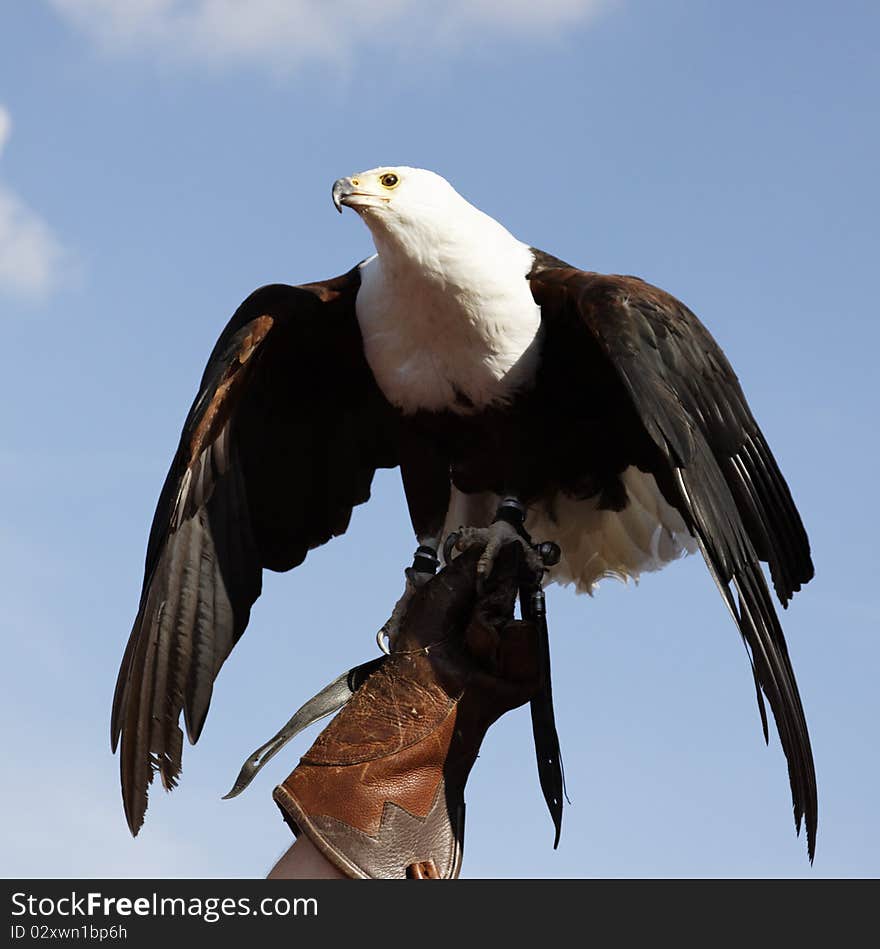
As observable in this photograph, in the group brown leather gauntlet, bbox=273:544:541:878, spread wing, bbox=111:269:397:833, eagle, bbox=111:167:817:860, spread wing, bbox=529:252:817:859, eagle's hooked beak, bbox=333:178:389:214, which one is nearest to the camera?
brown leather gauntlet, bbox=273:544:541:878

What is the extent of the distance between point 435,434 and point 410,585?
53 cm

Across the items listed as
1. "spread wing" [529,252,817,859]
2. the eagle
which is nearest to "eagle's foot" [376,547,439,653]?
the eagle

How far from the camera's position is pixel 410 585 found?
15.4ft

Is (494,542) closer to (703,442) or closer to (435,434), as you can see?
(435,434)

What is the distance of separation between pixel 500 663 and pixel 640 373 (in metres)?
0.95

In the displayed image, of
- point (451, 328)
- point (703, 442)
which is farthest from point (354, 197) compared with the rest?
point (703, 442)

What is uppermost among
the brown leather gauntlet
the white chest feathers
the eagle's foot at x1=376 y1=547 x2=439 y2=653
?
the white chest feathers

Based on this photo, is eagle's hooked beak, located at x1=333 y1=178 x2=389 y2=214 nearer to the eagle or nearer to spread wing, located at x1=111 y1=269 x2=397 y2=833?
the eagle

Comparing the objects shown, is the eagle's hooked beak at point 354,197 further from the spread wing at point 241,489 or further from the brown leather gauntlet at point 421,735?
the brown leather gauntlet at point 421,735

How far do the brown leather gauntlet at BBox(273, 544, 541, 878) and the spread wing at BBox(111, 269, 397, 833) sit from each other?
72cm

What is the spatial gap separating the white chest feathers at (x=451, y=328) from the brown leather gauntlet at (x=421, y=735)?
62 centimetres

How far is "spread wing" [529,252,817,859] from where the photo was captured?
4078 mm

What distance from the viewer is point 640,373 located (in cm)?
422
